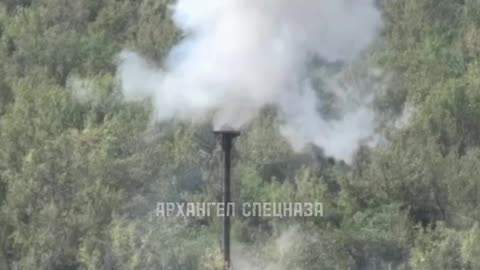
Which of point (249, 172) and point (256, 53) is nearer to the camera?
point (256, 53)

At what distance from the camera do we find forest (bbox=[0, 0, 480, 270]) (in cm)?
2950

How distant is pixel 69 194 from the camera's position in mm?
31688

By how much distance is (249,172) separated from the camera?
112 feet

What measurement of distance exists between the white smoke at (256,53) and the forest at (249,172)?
1428 mm

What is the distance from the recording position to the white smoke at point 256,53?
22391 mm

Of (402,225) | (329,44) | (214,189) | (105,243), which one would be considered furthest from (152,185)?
(329,44)

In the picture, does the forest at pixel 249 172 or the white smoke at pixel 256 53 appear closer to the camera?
the white smoke at pixel 256 53

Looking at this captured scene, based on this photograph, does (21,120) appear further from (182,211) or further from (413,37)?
(413,37)

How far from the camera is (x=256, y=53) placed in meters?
22.5

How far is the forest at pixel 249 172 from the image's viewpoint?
2950 centimetres

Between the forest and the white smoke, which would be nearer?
the white smoke

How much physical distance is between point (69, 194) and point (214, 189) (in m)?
3.55

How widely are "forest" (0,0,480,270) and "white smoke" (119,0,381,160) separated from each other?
1.43m

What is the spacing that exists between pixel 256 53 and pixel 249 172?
38.6ft
